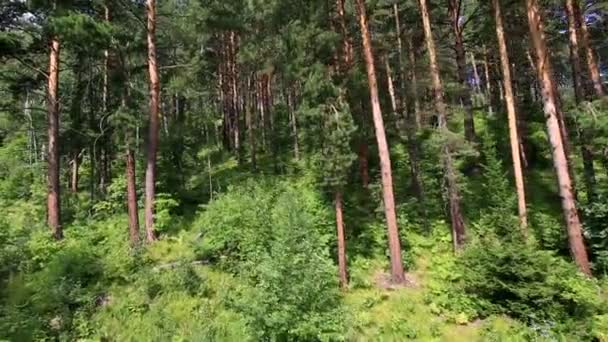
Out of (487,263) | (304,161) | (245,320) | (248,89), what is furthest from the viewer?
(248,89)

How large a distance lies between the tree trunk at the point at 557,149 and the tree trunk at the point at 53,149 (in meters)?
14.0

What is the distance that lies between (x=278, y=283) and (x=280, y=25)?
916cm

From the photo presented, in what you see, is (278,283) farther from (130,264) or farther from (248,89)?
(248,89)

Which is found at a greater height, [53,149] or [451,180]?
[53,149]

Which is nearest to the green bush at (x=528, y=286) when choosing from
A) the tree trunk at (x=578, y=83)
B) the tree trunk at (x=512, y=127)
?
the tree trunk at (x=512, y=127)

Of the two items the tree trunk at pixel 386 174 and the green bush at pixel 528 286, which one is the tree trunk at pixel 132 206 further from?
the green bush at pixel 528 286

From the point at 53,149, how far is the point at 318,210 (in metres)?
8.54

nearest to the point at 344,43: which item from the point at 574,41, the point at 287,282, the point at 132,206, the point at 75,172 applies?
the point at 574,41

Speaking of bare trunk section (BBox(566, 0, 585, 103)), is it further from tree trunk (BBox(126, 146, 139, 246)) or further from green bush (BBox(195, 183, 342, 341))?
tree trunk (BBox(126, 146, 139, 246))

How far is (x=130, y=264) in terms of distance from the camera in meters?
11.1

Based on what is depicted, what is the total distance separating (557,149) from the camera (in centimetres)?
1120

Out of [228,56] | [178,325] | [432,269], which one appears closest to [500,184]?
[432,269]

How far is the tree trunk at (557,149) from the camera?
10.6 metres

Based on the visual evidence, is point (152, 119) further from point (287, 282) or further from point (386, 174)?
point (287, 282)
